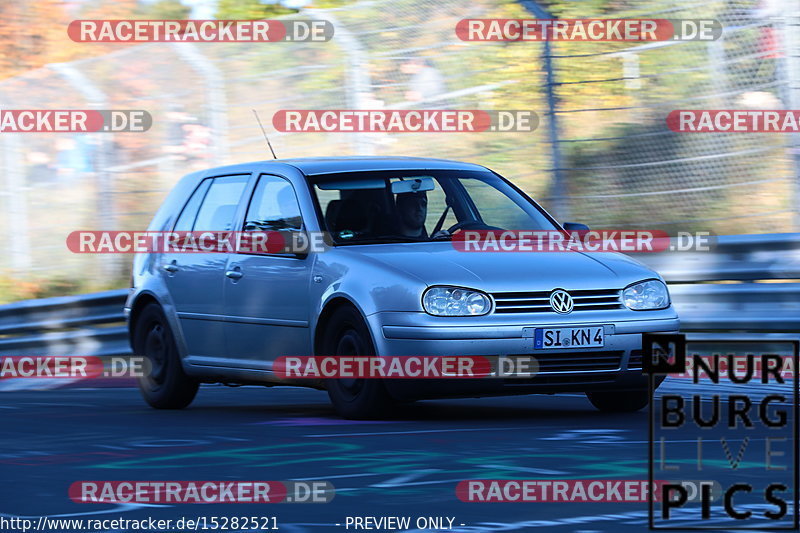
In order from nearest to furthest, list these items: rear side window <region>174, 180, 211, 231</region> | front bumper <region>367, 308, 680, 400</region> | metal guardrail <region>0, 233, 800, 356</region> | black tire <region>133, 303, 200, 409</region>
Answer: front bumper <region>367, 308, 680, 400</region>
black tire <region>133, 303, 200, 409</region>
rear side window <region>174, 180, 211, 231</region>
metal guardrail <region>0, 233, 800, 356</region>

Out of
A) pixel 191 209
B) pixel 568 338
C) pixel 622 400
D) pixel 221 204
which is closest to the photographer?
pixel 568 338

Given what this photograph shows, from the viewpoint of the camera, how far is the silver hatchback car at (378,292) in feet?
30.9

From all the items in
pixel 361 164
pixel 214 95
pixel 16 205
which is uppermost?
pixel 214 95

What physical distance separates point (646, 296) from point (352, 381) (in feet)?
5.32

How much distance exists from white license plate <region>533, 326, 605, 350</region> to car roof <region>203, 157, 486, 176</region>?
1.85m

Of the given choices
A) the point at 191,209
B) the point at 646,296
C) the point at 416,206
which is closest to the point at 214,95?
the point at 191,209

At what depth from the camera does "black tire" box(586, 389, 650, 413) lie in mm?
10141

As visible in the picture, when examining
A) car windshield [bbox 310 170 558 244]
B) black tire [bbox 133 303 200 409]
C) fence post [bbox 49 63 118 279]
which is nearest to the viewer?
car windshield [bbox 310 170 558 244]

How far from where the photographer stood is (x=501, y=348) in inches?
368

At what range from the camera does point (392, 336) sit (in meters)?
9.42

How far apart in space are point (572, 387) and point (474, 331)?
24.2 inches

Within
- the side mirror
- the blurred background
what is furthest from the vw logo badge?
the blurred background

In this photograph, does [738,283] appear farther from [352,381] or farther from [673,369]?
[673,369]

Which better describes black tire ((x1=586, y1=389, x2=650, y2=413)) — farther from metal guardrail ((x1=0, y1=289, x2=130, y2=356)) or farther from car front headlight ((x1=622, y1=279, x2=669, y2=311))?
metal guardrail ((x1=0, y1=289, x2=130, y2=356))
